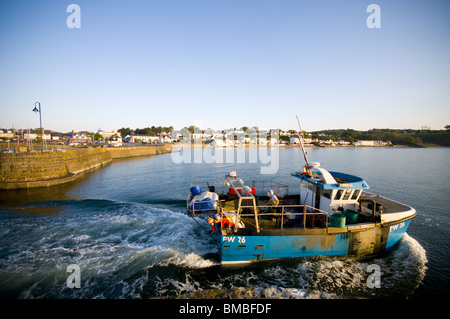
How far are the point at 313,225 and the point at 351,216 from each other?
8.00 ft

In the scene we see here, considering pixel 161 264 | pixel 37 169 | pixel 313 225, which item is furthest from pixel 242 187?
pixel 37 169

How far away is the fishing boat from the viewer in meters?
10.2

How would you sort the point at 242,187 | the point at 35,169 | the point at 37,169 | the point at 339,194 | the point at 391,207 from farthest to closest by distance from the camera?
the point at 37,169
the point at 35,169
the point at 391,207
the point at 339,194
the point at 242,187

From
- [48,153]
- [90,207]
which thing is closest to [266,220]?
[90,207]

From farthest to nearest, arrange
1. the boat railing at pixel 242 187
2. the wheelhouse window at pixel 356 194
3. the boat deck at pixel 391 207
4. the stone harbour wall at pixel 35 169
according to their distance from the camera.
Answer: the stone harbour wall at pixel 35 169 < the boat railing at pixel 242 187 < the boat deck at pixel 391 207 < the wheelhouse window at pixel 356 194

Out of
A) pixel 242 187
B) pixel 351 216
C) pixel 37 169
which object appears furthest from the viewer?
pixel 37 169

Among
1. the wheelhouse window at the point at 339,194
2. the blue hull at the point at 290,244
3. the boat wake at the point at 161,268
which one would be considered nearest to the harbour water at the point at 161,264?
the boat wake at the point at 161,268

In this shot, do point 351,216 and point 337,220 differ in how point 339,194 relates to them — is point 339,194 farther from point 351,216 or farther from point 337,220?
point 337,220

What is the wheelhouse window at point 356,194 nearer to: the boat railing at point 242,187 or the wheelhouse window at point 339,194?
the wheelhouse window at point 339,194

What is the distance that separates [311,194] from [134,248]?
1129 cm

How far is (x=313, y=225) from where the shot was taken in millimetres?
10562

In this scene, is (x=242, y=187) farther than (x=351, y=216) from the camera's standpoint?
Yes

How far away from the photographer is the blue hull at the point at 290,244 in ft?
33.4
